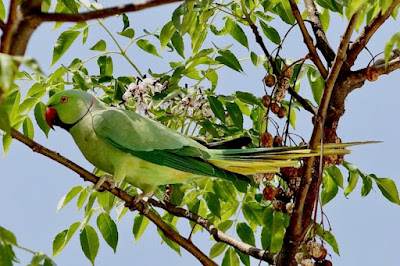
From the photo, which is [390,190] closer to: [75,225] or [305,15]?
[305,15]

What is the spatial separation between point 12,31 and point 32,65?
7.3 inches

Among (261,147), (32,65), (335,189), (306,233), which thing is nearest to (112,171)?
(261,147)

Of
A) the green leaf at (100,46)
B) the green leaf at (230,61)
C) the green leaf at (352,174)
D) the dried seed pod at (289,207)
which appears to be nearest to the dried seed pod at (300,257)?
the dried seed pod at (289,207)

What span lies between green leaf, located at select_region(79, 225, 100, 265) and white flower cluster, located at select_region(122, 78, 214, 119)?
420 millimetres

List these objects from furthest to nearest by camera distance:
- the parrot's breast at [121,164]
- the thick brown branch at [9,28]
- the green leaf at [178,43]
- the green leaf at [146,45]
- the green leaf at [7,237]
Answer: the green leaf at [146,45], the green leaf at [178,43], the parrot's breast at [121,164], the green leaf at [7,237], the thick brown branch at [9,28]

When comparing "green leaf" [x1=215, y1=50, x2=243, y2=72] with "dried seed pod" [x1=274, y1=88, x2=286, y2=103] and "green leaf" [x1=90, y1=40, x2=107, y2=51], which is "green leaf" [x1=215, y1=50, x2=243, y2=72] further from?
"green leaf" [x1=90, y1=40, x2=107, y2=51]

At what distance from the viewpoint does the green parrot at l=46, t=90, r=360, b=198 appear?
1.83 meters

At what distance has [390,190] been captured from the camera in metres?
2.09

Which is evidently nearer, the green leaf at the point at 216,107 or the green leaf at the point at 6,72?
the green leaf at the point at 6,72

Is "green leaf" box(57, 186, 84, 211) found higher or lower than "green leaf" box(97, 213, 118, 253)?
higher

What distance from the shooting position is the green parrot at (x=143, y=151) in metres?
1.83

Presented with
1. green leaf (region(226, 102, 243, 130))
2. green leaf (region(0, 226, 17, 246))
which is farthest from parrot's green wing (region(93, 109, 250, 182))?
green leaf (region(0, 226, 17, 246))

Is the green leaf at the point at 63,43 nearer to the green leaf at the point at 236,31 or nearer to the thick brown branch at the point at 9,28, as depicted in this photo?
the green leaf at the point at 236,31

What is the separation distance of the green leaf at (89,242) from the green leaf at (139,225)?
18 centimetres
